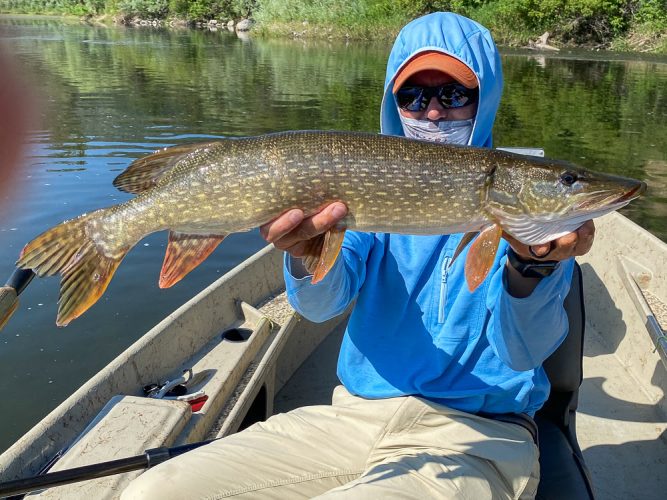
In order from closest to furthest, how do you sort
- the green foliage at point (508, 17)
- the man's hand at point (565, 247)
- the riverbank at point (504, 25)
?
1. the man's hand at point (565, 247)
2. the riverbank at point (504, 25)
3. the green foliage at point (508, 17)

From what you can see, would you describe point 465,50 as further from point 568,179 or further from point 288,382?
point 288,382

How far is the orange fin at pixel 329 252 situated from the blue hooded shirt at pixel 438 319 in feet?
0.34

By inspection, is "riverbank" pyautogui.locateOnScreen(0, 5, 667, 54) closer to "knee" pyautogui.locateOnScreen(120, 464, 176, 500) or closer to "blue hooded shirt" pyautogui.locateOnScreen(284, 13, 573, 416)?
"blue hooded shirt" pyautogui.locateOnScreen(284, 13, 573, 416)

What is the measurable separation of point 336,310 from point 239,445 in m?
0.63

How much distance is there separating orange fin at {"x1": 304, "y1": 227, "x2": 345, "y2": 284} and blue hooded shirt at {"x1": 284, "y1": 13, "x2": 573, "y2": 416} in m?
0.10

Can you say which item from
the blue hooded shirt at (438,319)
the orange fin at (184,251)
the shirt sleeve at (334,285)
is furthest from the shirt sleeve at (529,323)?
the orange fin at (184,251)

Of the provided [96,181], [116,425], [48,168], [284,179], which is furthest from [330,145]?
[48,168]

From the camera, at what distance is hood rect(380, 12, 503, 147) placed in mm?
2572

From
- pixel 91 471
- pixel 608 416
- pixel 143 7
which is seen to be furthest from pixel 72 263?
pixel 143 7

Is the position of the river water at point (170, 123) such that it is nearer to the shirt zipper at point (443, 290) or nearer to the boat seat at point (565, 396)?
the shirt zipper at point (443, 290)

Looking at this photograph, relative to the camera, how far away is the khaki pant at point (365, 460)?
200cm

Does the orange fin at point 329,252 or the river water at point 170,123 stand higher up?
the orange fin at point 329,252

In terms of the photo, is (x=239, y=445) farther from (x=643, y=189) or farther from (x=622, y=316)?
(x=622, y=316)

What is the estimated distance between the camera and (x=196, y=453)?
2.17m
